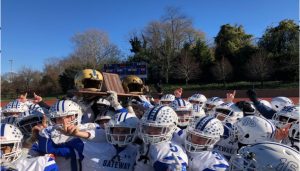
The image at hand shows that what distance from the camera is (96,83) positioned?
5934 mm

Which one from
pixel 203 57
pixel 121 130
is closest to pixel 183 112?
pixel 121 130

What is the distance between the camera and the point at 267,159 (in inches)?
91.0

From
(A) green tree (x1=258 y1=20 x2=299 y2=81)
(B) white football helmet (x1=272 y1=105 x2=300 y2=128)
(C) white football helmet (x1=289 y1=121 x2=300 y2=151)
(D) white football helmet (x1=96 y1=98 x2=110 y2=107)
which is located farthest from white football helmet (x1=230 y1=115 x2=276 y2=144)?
(A) green tree (x1=258 y1=20 x2=299 y2=81)

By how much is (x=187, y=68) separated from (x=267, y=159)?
34.6 metres

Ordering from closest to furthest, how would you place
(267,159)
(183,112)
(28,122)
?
1. (267,159)
2. (28,122)
3. (183,112)

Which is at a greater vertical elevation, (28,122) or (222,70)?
(222,70)

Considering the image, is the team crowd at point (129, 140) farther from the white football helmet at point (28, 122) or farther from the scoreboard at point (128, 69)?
the scoreboard at point (128, 69)

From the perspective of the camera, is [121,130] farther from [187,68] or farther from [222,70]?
[187,68]

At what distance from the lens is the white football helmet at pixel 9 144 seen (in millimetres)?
3016

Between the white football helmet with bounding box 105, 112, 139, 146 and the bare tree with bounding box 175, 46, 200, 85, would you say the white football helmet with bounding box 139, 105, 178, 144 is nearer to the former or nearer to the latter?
the white football helmet with bounding box 105, 112, 139, 146

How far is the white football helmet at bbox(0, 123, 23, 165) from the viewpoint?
119 inches

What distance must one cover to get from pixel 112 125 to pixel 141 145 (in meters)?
0.41

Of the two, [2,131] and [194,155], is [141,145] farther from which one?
[2,131]

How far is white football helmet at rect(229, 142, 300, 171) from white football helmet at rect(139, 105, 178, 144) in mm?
1347
